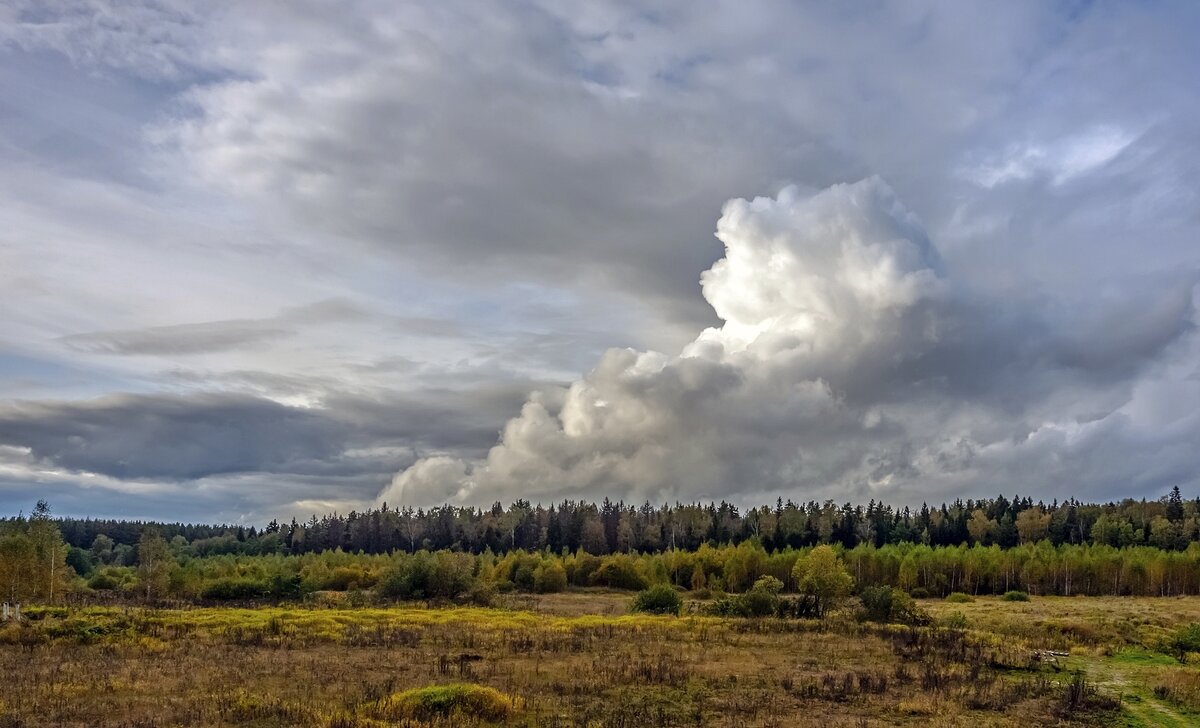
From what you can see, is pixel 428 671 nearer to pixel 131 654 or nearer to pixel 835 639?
pixel 131 654

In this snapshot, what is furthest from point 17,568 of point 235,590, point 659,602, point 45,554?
point 659,602

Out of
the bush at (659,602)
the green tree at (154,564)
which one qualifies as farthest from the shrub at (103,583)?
the bush at (659,602)

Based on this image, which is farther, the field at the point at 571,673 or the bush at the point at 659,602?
the bush at the point at 659,602

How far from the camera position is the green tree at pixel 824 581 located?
2648 inches

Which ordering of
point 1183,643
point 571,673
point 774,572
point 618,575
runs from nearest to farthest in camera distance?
1. point 571,673
2. point 1183,643
3. point 774,572
4. point 618,575

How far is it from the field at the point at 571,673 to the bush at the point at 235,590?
110 feet

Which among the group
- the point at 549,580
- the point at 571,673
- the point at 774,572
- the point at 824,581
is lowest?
the point at 549,580

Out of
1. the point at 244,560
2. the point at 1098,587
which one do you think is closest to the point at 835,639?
the point at 1098,587

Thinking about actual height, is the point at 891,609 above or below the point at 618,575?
above

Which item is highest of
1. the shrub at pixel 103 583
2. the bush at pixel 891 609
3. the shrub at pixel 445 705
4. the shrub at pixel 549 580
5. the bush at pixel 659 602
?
the shrub at pixel 445 705

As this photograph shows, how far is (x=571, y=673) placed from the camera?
33.9 metres

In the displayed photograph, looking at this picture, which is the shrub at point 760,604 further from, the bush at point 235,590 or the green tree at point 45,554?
the green tree at point 45,554

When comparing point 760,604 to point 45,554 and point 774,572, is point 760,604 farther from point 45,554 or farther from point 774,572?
point 45,554

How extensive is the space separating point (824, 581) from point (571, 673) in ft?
128
